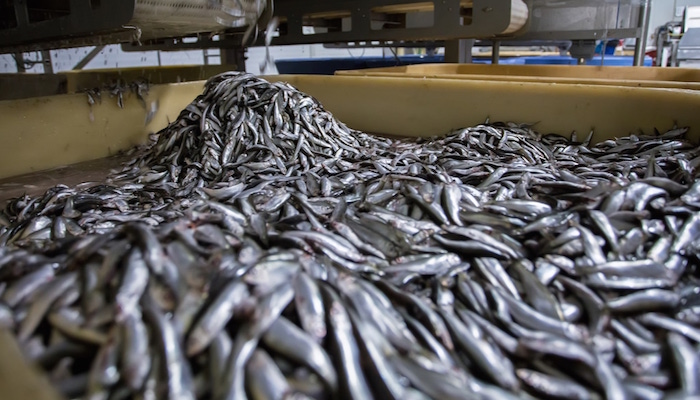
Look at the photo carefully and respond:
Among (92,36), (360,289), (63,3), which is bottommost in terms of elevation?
(360,289)

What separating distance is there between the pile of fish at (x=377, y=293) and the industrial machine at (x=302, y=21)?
1441mm

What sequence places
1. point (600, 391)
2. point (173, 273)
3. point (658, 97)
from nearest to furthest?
point (600, 391) → point (173, 273) → point (658, 97)

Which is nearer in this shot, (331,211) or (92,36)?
(331,211)

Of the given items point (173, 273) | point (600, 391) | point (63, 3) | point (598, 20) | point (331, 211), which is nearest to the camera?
point (600, 391)

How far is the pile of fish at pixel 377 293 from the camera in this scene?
3.36 feet

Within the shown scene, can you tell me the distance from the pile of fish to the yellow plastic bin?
4.85ft

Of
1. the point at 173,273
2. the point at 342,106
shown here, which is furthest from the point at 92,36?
the point at 173,273

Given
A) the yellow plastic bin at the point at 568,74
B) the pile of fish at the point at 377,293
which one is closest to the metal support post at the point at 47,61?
the yellow plastic bin at the point at 568,74

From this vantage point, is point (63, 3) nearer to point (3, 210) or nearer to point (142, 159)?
point (142, 159)

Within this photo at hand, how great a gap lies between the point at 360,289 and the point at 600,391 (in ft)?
1.98

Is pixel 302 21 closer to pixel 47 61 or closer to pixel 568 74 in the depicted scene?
pixel 568 74

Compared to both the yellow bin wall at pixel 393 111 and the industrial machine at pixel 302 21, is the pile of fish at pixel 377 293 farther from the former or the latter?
the industrial machine at pixel 302 21

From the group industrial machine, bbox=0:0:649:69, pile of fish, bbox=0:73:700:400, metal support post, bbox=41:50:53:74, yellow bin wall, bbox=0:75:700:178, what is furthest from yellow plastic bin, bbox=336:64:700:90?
metal support post, bbox=41:50:53:74

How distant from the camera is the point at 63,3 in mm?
4121
